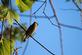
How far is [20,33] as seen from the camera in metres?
0.72

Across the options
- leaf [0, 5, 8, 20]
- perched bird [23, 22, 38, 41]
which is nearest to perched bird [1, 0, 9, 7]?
leaf [0, 5, 8, 20]

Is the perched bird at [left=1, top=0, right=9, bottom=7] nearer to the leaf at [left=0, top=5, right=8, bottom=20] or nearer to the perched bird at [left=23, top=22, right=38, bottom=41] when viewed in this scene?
the leaf at [left=0, top=5, right=8, bottom=20]

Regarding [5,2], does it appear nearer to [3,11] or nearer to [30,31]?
[3,11]

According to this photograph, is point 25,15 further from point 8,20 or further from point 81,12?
point 81,12

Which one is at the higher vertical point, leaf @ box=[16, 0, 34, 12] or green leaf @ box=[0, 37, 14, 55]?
leaf @ box=[16, 0, 34, 12]

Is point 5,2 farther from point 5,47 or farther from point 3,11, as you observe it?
point 5,47

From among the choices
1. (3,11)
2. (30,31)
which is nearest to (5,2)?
(3,11)

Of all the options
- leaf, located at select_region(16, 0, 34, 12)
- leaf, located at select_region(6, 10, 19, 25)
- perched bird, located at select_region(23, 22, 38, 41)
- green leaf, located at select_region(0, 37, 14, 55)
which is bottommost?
green leaf, located at select_region(0, 37, 14, 55)

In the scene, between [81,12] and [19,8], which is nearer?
[19,8]

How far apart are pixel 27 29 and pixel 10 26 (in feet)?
0.21

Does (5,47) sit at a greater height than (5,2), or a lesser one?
lesser

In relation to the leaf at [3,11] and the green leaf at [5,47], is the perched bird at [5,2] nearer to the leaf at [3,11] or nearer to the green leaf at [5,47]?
the leaf at [3,11]

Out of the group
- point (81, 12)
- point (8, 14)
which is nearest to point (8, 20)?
point (8, 14)

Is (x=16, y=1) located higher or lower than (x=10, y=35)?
higher
